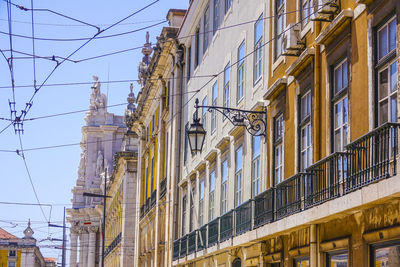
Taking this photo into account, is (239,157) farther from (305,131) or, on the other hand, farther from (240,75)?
(305,131)

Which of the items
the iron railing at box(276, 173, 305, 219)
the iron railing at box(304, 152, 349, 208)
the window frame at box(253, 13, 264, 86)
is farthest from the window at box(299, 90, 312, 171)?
the window frame at box(253, 13, 264, 86)

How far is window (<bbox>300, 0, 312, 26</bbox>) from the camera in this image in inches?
527

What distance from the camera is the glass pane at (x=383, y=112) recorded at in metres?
10.1

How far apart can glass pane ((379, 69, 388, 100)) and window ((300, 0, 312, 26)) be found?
3.13 m

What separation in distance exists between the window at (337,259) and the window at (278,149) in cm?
284

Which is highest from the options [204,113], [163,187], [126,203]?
[126,203]

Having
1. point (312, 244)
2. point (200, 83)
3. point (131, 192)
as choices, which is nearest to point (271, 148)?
point (312, 244)

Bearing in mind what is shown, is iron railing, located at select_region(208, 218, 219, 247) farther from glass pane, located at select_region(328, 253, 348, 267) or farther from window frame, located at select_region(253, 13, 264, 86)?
glass pane, located at select_region(328, 253, 348, 267)

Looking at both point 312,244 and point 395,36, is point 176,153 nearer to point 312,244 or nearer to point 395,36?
point 312,244

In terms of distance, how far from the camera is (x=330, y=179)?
36.4 feet

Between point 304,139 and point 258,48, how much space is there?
13.3 feet

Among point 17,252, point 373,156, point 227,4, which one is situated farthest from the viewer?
point 17,252

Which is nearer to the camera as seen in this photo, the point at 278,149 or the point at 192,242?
the point at 278,149

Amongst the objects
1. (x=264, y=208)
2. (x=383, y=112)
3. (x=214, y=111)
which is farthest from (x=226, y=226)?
(x=383, y=112)
